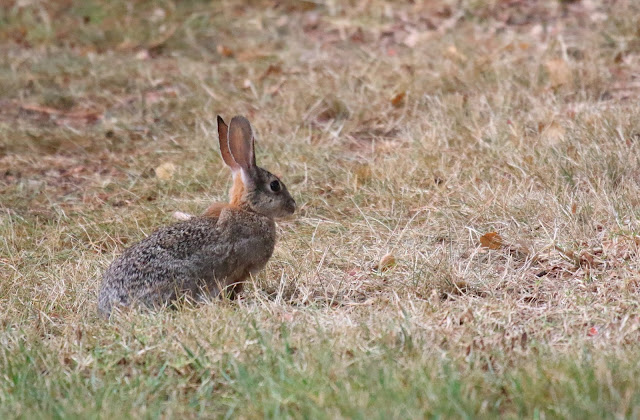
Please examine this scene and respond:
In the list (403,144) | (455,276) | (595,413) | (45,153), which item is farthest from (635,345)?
(45,153)

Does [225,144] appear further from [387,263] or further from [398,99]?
[398,99]

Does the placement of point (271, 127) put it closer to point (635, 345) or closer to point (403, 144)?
point (403, 144)

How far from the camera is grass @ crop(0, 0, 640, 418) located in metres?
3.22

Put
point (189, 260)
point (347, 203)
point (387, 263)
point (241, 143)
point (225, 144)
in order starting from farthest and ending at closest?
point (347, 203), point (225, 144), point (241, 143), point (387, 263), point (189, 260)

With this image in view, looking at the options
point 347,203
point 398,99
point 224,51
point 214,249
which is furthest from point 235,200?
point 224,51

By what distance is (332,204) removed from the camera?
18.4 feet

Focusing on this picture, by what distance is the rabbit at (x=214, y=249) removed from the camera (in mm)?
4172

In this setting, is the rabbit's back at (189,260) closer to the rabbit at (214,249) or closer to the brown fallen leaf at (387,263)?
the rabbit at (214,249)

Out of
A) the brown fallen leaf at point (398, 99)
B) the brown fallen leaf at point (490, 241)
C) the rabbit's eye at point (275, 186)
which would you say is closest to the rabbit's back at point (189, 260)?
the rabbit's eye at point (275, 186)

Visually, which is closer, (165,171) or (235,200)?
(235,200)

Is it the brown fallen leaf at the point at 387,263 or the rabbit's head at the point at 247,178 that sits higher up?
the rabbit's head at the point at 247,178

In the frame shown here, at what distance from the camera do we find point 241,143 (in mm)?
4734

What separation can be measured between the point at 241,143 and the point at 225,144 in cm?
13

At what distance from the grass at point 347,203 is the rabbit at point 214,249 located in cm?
15
